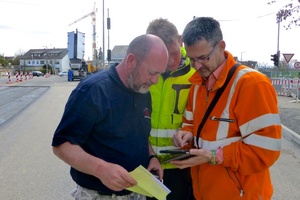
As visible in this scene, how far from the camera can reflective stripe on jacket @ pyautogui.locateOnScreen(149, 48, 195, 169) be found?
2762 millimetres

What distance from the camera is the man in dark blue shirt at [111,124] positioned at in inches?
76.4

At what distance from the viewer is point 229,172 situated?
7.20 feet

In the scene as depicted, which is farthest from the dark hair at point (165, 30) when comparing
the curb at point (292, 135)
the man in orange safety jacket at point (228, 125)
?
the curb at point (292, 135)

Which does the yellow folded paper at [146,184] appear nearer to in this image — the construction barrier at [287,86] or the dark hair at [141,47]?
the dark hair at [141,47]

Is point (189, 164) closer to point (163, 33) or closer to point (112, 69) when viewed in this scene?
point (112, 69)

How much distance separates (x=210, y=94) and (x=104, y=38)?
108ft

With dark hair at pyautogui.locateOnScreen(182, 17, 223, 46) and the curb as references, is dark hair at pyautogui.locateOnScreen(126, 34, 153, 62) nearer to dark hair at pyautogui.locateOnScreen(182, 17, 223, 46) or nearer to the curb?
dark hair at pyautogui.locateOnScreen(182, 17, 223, 46)

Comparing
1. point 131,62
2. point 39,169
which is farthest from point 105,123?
point 39,169

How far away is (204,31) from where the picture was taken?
220 cm

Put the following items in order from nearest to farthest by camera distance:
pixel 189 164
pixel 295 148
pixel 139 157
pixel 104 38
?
pixel 189 164 < pixel 139 157 < pixel 295 148 < pixel 104 38

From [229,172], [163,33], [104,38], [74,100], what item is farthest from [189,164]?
[104,38]

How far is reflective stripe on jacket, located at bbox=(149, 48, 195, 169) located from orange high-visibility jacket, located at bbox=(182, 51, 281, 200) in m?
0.36

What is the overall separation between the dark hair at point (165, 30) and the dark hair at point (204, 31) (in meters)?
0.49

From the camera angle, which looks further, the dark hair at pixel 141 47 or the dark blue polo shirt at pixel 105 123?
the dark hair at pixel 141 47
